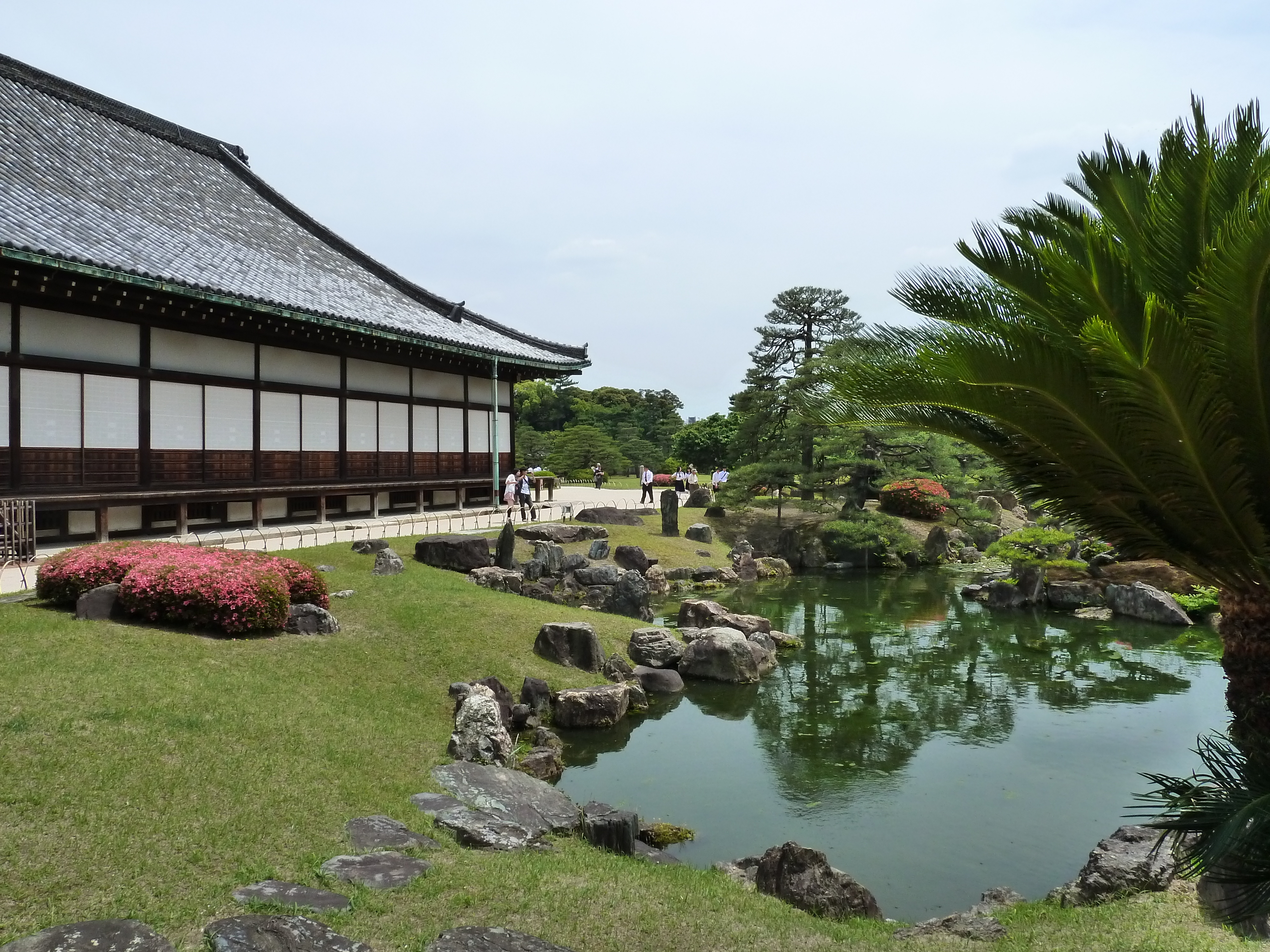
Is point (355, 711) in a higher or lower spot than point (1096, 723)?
higher

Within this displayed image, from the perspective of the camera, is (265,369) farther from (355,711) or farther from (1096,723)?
(1096,723)

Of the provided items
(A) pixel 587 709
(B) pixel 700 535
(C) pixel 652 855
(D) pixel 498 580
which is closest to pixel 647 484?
(B) pixel 700 535

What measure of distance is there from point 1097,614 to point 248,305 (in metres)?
21.6

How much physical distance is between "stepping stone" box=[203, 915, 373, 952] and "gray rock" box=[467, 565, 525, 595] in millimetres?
13314

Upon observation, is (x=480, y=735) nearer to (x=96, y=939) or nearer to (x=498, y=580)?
(x=96, y=939)

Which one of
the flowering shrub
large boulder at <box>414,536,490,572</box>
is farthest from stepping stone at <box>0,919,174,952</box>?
the flowering shrub

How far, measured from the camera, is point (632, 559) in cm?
2436

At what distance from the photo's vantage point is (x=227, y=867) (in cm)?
614

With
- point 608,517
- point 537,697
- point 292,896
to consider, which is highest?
point 608,517

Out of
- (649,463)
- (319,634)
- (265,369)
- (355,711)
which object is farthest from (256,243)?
(649,463)

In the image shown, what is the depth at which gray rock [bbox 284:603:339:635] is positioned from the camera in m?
12.9

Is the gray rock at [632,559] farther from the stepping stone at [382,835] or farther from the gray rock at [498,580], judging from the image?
the stepping stone at [382,835]

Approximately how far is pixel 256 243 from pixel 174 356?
6.37m

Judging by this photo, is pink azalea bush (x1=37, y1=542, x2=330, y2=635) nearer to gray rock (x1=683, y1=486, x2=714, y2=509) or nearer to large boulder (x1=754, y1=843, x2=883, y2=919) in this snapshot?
large boulder (x1=754, y1=843, x2=883, y2=919)
